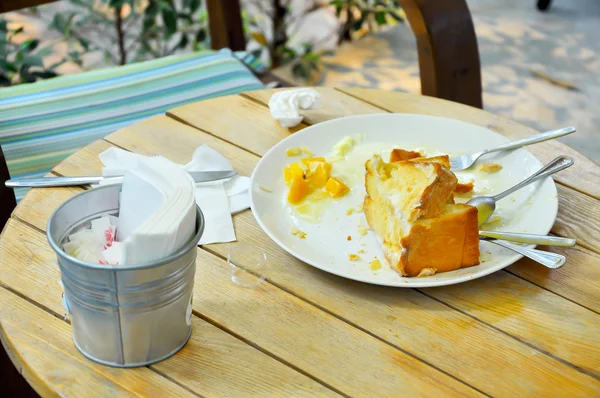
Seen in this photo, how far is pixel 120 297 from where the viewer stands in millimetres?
859

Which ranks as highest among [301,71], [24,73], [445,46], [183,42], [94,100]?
[445,46]

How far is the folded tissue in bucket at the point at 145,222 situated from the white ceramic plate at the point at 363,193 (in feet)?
0.88

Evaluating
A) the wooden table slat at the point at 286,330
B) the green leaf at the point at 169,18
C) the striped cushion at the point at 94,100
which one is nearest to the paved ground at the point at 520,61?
the green leaf at the point at 169,18

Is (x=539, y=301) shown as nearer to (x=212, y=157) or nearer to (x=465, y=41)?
(x=212, y=157)

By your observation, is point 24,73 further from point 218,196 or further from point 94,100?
point 218,196

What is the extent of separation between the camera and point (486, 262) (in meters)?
1.10

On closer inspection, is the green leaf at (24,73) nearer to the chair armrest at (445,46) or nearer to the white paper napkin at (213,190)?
the white paper napkin at (213,190)

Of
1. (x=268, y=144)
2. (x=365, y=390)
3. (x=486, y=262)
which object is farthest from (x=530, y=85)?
(x=365, y=390)

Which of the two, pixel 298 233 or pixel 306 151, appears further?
pixel 306 151

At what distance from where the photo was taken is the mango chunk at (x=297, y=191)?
126 centimetres

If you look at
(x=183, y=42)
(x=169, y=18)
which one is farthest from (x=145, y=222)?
(x=183, y=42)

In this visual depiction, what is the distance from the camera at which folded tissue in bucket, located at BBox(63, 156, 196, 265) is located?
33.1 inches

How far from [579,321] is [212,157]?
69 cm

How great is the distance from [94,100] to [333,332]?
1103 mm
